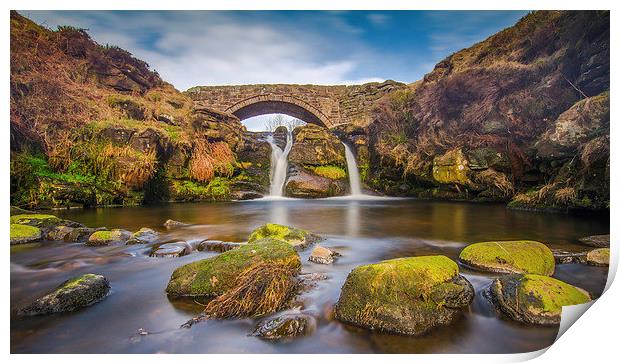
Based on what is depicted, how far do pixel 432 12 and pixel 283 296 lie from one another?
2841 mm

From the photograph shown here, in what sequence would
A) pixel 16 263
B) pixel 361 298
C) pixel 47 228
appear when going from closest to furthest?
pixel 361 298 < pixel 16 263 < pixel 47 228

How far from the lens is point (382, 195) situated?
1129 centimetres

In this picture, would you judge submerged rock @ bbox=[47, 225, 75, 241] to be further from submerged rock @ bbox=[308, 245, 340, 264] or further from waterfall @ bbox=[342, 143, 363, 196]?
waterfall @ bbox=[342, 143, 363, 196]

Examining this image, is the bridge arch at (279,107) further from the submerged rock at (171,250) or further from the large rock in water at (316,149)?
the submerged rock at (171,250)

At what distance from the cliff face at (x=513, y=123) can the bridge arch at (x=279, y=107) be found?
20.0 feet

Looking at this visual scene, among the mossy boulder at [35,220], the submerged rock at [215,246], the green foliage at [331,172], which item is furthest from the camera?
the green foliage at [331,172]

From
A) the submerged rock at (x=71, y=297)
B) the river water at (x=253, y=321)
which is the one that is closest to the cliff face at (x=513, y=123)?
the river water at (x=253, y=321)

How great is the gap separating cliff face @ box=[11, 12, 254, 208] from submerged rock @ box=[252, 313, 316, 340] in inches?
204

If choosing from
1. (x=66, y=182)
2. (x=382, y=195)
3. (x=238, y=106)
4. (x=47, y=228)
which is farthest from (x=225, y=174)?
(x=238, y=106)

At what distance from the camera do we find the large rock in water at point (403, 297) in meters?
2.06

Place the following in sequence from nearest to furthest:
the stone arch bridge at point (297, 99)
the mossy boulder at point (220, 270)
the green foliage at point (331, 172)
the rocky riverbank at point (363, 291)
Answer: the rocky riverbank at point (363, 291) → the mossy boulder at point (220, 270) → the green foliage at point (331, 172) → the stone arch bridge at point (297, 99)

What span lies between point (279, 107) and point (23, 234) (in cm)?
1617

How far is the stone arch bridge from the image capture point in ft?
59.4

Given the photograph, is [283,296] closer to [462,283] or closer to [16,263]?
[462,283]
